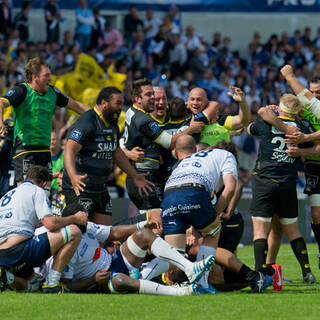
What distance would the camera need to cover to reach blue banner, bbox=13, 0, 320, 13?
2559cm

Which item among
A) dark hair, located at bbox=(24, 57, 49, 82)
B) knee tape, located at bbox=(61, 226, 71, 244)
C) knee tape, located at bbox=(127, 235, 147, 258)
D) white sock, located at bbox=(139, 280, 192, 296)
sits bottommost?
white sock, located at bbox=(139, 280, 192, 296)

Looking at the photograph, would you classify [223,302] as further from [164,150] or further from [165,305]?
[164,150]

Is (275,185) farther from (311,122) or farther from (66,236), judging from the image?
(66,236)

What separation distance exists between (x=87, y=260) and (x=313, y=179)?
3755 mm

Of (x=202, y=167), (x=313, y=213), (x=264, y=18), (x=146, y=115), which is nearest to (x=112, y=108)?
(x=146, y=115)

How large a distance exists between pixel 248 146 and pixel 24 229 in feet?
49.7

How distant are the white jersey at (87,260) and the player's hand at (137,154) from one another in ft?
7.31

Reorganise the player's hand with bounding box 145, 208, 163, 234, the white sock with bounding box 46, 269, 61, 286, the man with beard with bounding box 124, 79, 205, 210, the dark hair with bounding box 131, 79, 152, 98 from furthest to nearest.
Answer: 1. the dark hair with bounding box 131, 79, 152, 98
2. the man with beard with bounding box 124, 79, 205, 210
3. the player's hand with bounding box 145, 208, 163, 234
4. the white sock with bounding box 46, 269, 61, 286

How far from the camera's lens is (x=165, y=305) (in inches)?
312

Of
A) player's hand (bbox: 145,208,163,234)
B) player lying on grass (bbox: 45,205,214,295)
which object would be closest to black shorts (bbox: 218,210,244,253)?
player's hand (bbox: 145,208,163,234)

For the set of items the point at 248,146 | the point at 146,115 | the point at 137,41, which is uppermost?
the point at 146,115

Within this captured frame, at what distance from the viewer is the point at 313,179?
11.3 meters

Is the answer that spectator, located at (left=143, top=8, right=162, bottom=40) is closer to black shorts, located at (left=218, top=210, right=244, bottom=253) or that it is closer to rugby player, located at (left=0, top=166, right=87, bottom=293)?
black shorts, located at (left=218, top=210, right=244, bottom=253)

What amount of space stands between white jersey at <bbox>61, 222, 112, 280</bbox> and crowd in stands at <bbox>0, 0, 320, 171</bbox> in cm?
1149
